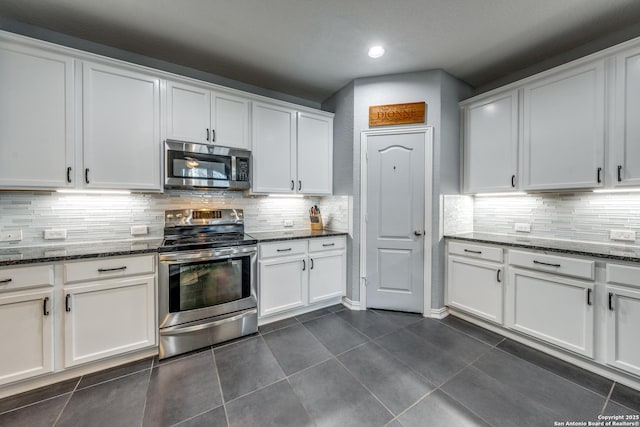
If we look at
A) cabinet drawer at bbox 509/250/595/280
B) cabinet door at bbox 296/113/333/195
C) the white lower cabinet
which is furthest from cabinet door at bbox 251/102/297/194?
cabinet drawer at bbox 509/250/595/280

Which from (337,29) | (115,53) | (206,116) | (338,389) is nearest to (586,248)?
(338,389)

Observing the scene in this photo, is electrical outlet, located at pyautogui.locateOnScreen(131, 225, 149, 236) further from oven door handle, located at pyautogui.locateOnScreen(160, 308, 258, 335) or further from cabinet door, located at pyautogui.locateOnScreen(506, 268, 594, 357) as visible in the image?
cabinet door, located at pyautogui.locateOnScreen(506, 268, 594, 357)

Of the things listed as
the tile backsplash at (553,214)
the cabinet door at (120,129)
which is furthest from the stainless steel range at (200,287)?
the tile backsplash at (553,214)

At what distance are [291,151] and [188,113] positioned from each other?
1.12 m

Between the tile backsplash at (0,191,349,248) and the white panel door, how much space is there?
454mm

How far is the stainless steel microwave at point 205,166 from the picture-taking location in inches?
89.0

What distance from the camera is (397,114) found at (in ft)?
9.10

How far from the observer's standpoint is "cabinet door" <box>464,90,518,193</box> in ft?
8.14

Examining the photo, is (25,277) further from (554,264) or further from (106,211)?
(554,264)

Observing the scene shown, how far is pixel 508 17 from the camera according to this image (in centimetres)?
195

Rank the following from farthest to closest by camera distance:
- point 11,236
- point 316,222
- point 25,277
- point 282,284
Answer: point 316,222 < point 282,284 < point 11,236 < point 25,277

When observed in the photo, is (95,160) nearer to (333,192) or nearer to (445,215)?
(333,192)

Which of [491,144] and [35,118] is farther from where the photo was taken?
[491,144]

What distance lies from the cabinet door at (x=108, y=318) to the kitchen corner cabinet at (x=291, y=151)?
1421 millimetres
